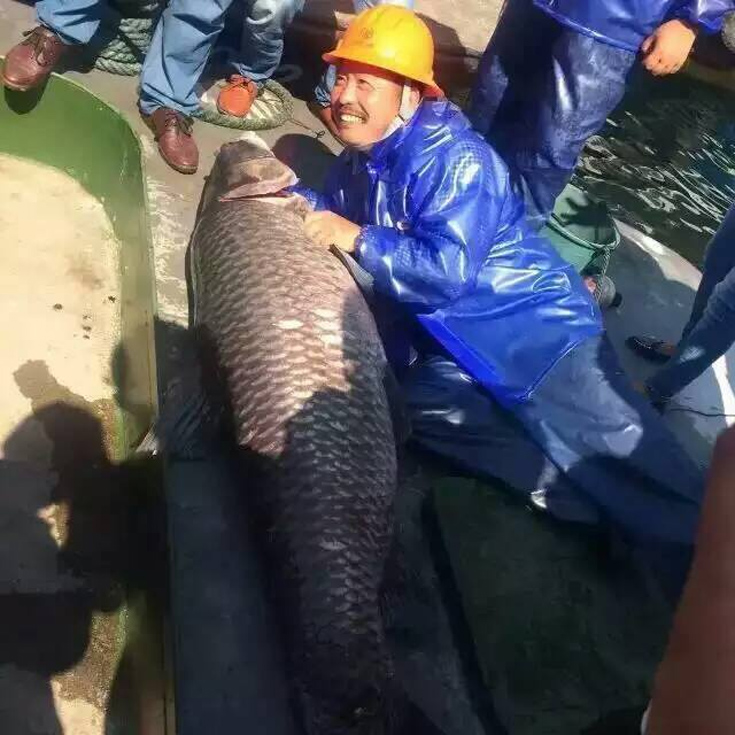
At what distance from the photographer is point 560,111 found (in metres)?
3.93

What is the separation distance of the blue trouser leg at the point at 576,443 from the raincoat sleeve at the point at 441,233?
1.37 feet

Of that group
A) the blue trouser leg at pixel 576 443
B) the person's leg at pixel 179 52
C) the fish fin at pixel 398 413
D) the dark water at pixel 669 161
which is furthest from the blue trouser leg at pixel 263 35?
the dark water at pixel 669 161

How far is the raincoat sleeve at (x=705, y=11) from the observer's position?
3729 millimetres

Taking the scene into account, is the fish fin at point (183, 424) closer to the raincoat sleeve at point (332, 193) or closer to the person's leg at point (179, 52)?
the raincoat sleeve at point (332, 193)

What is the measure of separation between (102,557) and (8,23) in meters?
3.34

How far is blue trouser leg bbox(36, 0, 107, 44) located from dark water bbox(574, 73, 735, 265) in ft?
14.4

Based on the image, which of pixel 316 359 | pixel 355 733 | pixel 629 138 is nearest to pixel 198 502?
pixel 316 359

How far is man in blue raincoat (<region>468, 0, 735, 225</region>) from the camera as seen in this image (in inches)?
147

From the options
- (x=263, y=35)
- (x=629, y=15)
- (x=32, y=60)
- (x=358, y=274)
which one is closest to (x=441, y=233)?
(x=358, y=274)

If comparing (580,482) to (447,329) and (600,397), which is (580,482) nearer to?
(600,397)

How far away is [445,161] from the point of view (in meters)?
3.27

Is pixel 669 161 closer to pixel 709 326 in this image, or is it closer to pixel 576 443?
pixel 709 326

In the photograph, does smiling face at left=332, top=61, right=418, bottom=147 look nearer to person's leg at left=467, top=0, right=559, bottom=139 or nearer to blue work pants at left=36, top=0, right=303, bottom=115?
person's leg at left=467, top=0, right=559, bottom=139

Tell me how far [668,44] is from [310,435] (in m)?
2.53
